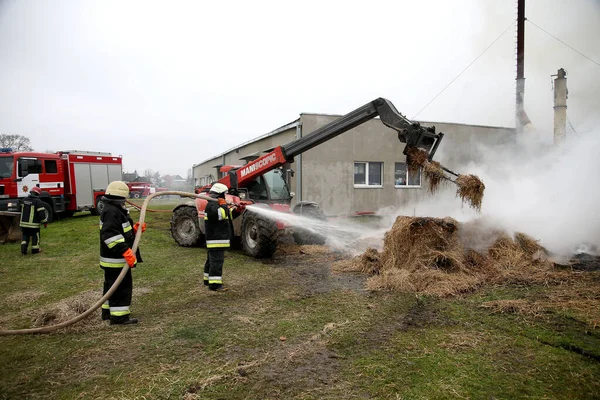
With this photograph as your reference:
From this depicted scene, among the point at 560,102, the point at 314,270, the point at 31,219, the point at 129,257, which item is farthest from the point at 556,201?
the point at 560,102

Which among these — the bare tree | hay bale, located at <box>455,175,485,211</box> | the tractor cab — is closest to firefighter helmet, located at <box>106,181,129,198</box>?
the tractor cab

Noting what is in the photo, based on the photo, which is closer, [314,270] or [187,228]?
[314,270]

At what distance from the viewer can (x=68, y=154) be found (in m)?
16.8

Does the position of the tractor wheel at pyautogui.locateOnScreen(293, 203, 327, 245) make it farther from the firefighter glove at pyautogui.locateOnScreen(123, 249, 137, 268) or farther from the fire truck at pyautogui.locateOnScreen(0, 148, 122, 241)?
the fire truck at pyautogui.locateOnScreen(0, 148, 122, 241)

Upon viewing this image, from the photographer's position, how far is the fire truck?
46.2 feet

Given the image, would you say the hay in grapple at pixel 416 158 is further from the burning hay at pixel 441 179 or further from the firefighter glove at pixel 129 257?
the firefighter glove at pixel 129 257

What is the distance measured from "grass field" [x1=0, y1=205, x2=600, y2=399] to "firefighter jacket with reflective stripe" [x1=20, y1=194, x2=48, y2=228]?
3.34 m

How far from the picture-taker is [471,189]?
6.22 metres

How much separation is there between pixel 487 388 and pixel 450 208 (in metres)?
9.85

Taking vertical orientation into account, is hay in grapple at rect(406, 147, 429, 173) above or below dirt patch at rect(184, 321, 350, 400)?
above

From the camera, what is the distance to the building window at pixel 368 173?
53.6ft

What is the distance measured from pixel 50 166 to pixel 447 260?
677 inches

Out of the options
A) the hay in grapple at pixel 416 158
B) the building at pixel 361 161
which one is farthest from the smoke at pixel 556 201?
the building at pixel 361 161

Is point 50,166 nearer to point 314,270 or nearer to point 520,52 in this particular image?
point 314,270
